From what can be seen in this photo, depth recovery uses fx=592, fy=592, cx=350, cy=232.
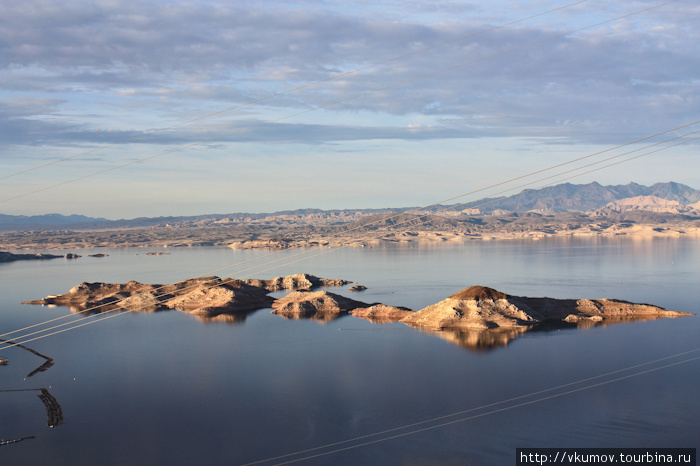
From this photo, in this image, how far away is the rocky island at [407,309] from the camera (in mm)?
49406

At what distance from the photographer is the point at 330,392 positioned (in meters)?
31.9

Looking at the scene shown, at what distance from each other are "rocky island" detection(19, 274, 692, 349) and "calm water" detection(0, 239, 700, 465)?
2.19 metres

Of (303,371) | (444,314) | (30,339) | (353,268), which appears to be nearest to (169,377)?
(303,371)

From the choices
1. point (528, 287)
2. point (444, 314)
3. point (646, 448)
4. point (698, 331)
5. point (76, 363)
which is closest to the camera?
point (646, 448)

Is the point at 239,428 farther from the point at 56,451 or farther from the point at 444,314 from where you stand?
the point at 444,314

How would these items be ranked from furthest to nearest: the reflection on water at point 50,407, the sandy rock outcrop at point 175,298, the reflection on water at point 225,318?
the sandy rock outcrop at point 175,298, the reflection on water at point 225,318, the reflection on water at point 50,407

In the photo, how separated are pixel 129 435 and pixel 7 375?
53.1 feet

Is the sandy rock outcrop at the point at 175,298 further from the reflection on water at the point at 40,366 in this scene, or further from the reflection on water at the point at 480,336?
the reflection on water at the point at 480,336

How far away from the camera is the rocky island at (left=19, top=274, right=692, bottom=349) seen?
4941 cm

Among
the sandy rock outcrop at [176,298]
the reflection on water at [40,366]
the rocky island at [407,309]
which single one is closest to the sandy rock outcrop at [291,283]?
the rocky island at [407,309]

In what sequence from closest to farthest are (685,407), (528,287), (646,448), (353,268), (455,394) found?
(646,448), (685,407), (455,394), (528,287), (353,268)

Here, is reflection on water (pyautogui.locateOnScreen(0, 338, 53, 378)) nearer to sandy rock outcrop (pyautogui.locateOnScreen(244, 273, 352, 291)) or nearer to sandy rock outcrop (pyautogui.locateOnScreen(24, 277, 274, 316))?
sandy rock outcrop (pyautogui.locateOnScreen(24, 277, 274, 316))

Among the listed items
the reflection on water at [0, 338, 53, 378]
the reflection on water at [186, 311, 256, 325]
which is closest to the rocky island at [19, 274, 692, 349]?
the reflection on water at [186, 311, 256, 325]

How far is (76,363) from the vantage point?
1614 inches
